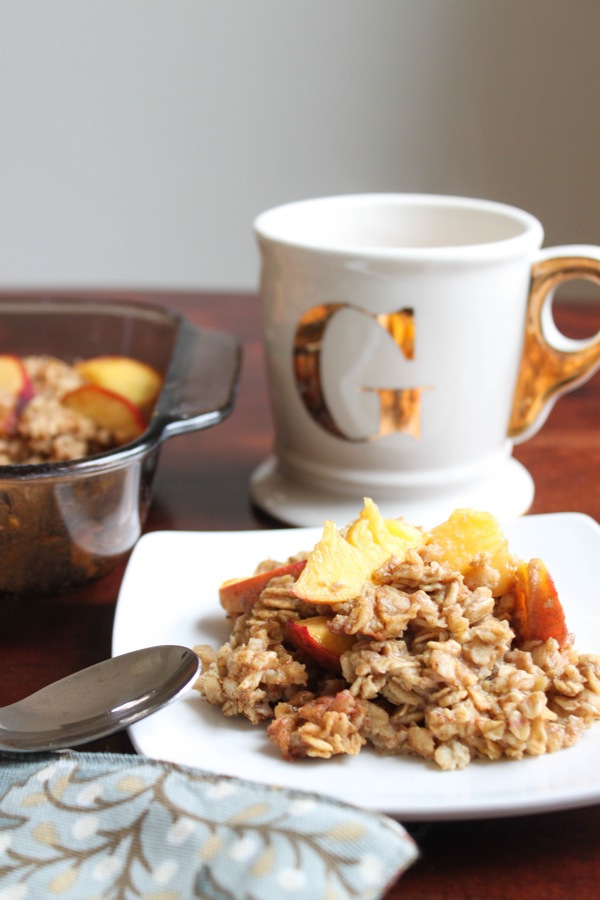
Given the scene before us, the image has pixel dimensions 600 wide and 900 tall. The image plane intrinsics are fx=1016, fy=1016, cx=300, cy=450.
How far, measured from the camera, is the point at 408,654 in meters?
0.54

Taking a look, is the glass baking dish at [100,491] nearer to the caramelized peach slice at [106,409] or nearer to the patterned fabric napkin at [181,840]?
the caramelized peach slice at [106,409]

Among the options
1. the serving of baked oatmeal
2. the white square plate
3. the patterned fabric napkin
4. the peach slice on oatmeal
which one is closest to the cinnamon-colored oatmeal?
the peach slice on oatmeal

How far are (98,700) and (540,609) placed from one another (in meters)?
0.24

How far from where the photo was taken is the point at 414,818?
17.7 inches

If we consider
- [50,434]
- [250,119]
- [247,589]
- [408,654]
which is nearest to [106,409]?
[50,434]

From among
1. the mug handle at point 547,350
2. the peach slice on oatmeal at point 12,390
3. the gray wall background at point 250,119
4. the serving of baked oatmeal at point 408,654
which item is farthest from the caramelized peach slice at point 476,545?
the gray wall background at point 250,119

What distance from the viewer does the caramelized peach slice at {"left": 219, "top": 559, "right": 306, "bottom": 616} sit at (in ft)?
2.00

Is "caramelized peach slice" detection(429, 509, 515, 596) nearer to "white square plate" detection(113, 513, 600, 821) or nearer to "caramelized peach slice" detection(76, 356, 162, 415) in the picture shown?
"white square plate" detection(113, 513, 600, 821)

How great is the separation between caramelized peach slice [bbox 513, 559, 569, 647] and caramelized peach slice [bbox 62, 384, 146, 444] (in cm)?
39

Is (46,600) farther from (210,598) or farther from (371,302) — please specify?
(371,302)

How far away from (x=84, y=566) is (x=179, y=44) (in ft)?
6.00

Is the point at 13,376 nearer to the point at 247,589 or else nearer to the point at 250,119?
the point at 247,589

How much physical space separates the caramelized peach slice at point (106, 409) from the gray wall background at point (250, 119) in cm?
139

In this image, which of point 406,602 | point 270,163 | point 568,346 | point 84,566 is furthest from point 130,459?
point 270,163
